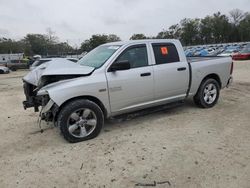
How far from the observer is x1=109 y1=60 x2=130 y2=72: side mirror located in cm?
505

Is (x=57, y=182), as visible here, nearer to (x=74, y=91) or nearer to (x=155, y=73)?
(x=74, y=91)

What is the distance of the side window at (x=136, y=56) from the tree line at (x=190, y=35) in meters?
68.6

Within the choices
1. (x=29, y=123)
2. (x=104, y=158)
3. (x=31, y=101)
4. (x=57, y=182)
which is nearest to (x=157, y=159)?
(x=104, y=158)

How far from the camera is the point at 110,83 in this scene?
509 centimetres

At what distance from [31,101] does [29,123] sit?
107 centimetres

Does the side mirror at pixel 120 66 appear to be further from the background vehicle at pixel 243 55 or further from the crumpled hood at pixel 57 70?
the background vehicle at pixel 243 55

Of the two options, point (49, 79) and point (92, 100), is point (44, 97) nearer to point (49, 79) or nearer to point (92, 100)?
point (49, 79)

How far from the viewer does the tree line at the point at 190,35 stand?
73.1m

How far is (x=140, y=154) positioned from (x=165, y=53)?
262cm

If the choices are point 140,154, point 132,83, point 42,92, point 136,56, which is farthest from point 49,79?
point 140,154

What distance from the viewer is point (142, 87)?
550cm

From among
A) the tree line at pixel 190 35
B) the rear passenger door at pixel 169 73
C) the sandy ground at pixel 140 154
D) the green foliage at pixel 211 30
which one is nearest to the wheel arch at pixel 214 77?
the rear passenger door at pixel 169 73

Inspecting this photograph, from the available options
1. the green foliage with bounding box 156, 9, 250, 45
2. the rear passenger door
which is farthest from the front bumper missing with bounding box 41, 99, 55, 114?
the green foliage with bounding box 156, 9, 250, 45

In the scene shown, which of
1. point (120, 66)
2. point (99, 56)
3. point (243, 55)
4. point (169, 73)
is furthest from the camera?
point (243, 55)
